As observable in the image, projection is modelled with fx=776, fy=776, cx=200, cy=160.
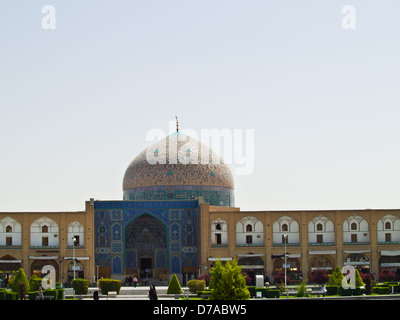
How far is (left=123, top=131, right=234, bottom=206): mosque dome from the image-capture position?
48438 millimetres

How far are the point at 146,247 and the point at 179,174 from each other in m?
5.10

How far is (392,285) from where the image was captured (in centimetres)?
3566

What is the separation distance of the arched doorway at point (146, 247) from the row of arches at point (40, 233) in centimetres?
320

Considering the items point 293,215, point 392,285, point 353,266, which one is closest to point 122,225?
point 293,215

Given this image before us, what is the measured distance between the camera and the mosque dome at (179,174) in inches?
1907

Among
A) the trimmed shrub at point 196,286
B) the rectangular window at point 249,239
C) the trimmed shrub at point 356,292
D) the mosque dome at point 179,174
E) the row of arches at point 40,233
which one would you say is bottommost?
the trimmed shrub at point 356,292

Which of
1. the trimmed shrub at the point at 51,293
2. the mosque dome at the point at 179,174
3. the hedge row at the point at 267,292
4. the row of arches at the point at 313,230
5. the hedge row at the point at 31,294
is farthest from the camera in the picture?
the mosque dome at the point at 179,174

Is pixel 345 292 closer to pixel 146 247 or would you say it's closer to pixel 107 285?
pixel 107 285

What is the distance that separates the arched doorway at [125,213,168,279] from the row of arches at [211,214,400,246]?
11.8 feet

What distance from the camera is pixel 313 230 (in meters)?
45.6

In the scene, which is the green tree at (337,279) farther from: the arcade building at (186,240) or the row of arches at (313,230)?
the row of arches at (313,230)

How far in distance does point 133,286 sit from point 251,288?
1080cm

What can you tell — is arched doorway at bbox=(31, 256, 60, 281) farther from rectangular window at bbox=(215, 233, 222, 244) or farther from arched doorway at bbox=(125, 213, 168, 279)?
rectangular window at bbox=(215, 233, 222, 244)

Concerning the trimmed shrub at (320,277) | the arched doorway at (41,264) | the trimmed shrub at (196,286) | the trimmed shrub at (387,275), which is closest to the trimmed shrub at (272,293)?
the trimmed shrub at (196,286)
